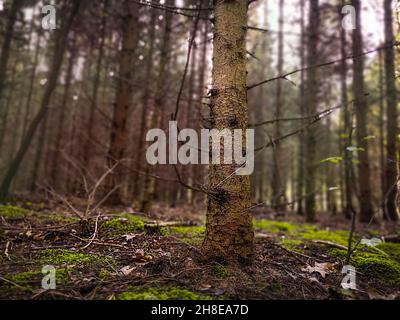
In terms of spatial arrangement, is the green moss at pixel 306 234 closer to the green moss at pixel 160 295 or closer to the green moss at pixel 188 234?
the green moss at pixel 188 234

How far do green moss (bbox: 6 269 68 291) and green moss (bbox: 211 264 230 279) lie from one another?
1.19m

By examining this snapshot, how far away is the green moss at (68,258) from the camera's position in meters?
2.51

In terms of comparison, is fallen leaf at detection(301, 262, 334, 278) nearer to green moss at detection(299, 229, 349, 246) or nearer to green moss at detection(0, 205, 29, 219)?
green moss at detection(299, 229, 349, 246)

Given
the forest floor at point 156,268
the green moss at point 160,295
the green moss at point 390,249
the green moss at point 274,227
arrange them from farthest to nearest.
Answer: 1. the green moss at point 274,227
2. the green moss at point 390,249
3. the forest floor at point 156,268
4. the green moss at point 160,295

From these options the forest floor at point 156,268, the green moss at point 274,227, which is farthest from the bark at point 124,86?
the forest floor at point 156,268

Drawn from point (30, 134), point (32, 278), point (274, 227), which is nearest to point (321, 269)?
point (32, 278)

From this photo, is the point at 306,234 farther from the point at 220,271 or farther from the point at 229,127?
the point at 229,127

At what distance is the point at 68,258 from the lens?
8.42ft

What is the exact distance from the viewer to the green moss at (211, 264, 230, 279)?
2270 mm

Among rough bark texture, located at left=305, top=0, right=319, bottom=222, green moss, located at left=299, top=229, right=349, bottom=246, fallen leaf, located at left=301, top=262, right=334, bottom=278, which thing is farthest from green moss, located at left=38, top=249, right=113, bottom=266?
rough bark texture, located at left=305, top=0, right=319, bottom=222

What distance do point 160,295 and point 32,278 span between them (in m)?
1.06
